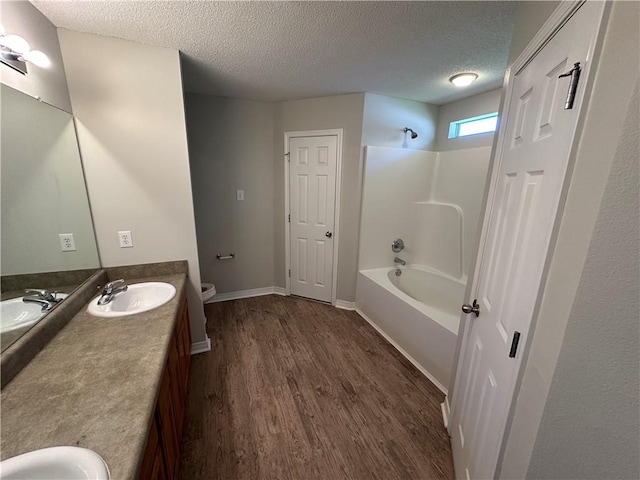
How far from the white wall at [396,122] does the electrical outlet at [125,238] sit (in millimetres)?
2276

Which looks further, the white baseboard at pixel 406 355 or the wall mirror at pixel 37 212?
the white baseboard at pixel 406 355

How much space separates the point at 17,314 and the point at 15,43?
1.18m

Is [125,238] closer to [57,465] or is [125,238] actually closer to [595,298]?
[57,465]

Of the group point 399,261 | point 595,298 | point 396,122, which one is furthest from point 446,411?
point 396,122

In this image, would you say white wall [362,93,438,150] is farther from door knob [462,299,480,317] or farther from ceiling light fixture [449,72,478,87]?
door knob [462,299,480,317]

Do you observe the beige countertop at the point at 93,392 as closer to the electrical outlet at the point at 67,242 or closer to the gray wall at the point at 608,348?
the electrical outlet at the point at 67,242

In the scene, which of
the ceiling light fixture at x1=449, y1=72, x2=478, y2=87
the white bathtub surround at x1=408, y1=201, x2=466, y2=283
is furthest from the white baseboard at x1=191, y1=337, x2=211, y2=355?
the ceiling light fixture at x1=449, y1=72, x2=478, y2=87

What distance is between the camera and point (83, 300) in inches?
57.7

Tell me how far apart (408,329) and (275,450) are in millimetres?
1369

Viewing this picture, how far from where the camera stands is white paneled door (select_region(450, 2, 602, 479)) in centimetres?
70

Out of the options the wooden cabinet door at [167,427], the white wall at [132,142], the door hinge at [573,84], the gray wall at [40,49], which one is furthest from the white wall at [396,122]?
the wooden cabinet door at [167,427]

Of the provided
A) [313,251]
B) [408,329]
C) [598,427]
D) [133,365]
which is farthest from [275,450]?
[313,251]

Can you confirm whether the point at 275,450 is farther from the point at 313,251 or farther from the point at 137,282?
the point at 313,251

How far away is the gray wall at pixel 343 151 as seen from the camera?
105 inches
